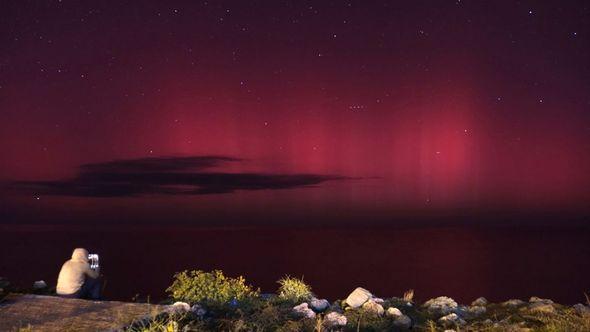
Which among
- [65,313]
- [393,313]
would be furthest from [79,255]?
[393,313]

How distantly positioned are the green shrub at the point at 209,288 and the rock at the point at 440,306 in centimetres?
376

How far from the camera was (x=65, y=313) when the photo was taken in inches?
395

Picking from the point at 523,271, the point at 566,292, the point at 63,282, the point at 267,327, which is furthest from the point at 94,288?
the point at 523,271

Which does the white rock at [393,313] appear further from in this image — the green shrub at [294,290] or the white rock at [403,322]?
the green shrub at [294,290]

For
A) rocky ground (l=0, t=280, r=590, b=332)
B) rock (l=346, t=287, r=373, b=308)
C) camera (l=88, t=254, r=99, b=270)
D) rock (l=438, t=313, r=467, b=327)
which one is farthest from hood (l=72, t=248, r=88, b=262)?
rock (l=438, t=313, r=467, b=327)

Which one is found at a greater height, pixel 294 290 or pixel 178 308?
pixel 178 308

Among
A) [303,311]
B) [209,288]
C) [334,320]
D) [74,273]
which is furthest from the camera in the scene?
[209,288]

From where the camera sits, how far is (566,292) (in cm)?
5481

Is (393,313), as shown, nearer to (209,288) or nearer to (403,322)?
(403,322)

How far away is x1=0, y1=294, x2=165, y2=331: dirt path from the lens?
9234mm

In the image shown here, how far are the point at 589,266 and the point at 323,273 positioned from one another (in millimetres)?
36224

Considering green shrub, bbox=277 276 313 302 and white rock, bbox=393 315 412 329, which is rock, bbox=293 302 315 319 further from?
white rock, bbox=393 315 412 329

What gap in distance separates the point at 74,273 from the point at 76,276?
0.07 m

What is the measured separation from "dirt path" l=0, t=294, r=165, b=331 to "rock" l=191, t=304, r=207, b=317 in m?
0.67
